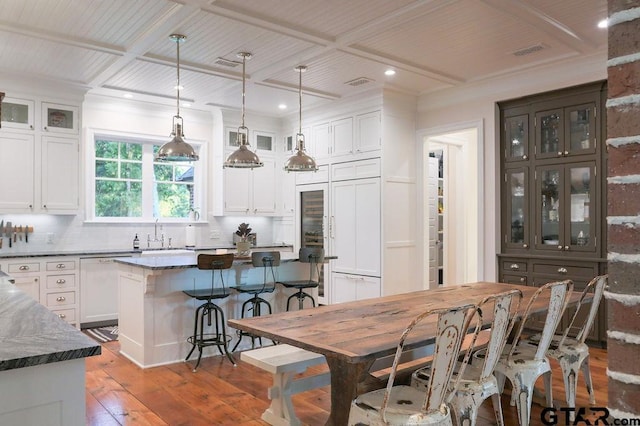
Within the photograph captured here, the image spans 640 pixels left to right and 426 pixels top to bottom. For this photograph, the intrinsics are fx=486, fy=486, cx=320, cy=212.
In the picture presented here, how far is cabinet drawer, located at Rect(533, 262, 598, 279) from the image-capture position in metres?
4.68

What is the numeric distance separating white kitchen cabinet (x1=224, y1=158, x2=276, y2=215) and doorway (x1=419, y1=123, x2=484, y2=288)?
2.42 m

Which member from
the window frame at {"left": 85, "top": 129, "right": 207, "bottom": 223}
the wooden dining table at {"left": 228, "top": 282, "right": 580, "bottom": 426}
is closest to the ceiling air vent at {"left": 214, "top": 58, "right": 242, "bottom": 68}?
the window frame at {"left": 85, "top": 129, "right": 207, "bottom": 223}

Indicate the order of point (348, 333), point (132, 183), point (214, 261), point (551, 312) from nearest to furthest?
point (348, 333), point (551, 312), point (214, 261), point (132, 183)

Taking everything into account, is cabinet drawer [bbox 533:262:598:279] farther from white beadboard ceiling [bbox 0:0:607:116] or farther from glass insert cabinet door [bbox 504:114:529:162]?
white beadboard ceiling [bbox 0:0:607:116]

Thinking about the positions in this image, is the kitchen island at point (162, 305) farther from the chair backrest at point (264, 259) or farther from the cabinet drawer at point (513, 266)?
the cabinet drawer at point (513, 266)

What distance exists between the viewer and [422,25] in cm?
403

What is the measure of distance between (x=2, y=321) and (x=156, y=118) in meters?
5.33

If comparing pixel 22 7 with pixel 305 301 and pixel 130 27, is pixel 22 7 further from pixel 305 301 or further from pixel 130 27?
pixel 305 301

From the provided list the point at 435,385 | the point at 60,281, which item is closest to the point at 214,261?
the point at 435,385

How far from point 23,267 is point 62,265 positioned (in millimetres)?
383

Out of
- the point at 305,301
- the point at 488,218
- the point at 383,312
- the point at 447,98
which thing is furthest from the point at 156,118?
the point at 383,312

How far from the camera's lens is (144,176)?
6.82 metres

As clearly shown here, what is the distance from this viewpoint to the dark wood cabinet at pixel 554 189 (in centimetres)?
466

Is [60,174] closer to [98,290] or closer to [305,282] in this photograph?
[98,290]
